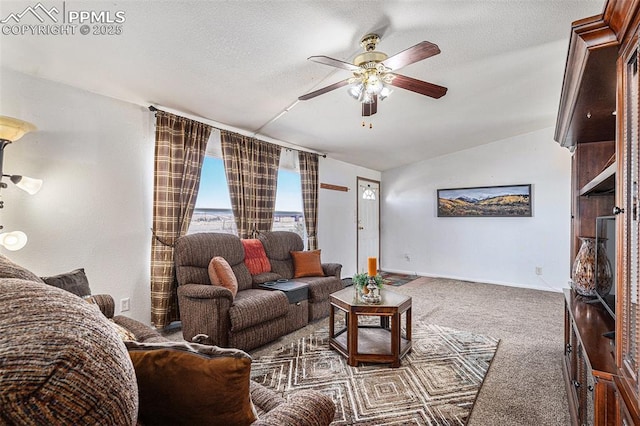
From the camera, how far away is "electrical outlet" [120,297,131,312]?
2.85 m

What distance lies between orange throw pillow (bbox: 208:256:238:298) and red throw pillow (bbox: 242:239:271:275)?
0.58 m

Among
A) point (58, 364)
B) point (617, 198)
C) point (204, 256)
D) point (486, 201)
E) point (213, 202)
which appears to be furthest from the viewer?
point (486, 201)

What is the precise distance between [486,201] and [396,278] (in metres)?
2.23

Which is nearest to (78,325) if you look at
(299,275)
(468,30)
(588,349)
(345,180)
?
(588,349)

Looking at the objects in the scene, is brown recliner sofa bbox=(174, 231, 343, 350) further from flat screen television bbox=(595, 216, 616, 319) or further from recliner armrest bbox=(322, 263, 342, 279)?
flat screen television bbox=(595, 216, 616, 319)

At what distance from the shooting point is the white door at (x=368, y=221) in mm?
6312

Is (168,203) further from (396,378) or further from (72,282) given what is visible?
(396,378)

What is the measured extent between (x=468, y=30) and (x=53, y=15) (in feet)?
8.99

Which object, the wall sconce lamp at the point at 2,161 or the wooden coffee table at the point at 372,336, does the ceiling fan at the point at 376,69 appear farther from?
the wall sconce lamp at the point at 2,161

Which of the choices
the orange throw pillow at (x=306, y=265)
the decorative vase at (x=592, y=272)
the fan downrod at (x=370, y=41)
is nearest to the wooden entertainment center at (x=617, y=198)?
the decorative vase at (x=592, y=272)

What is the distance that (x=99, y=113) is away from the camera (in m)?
2.71

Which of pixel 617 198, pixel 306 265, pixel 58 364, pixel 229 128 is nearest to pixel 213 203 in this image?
pixel 229 128

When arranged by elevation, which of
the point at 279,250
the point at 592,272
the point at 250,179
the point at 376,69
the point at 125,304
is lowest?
the point at 125,304

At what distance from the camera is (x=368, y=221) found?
260 inches
